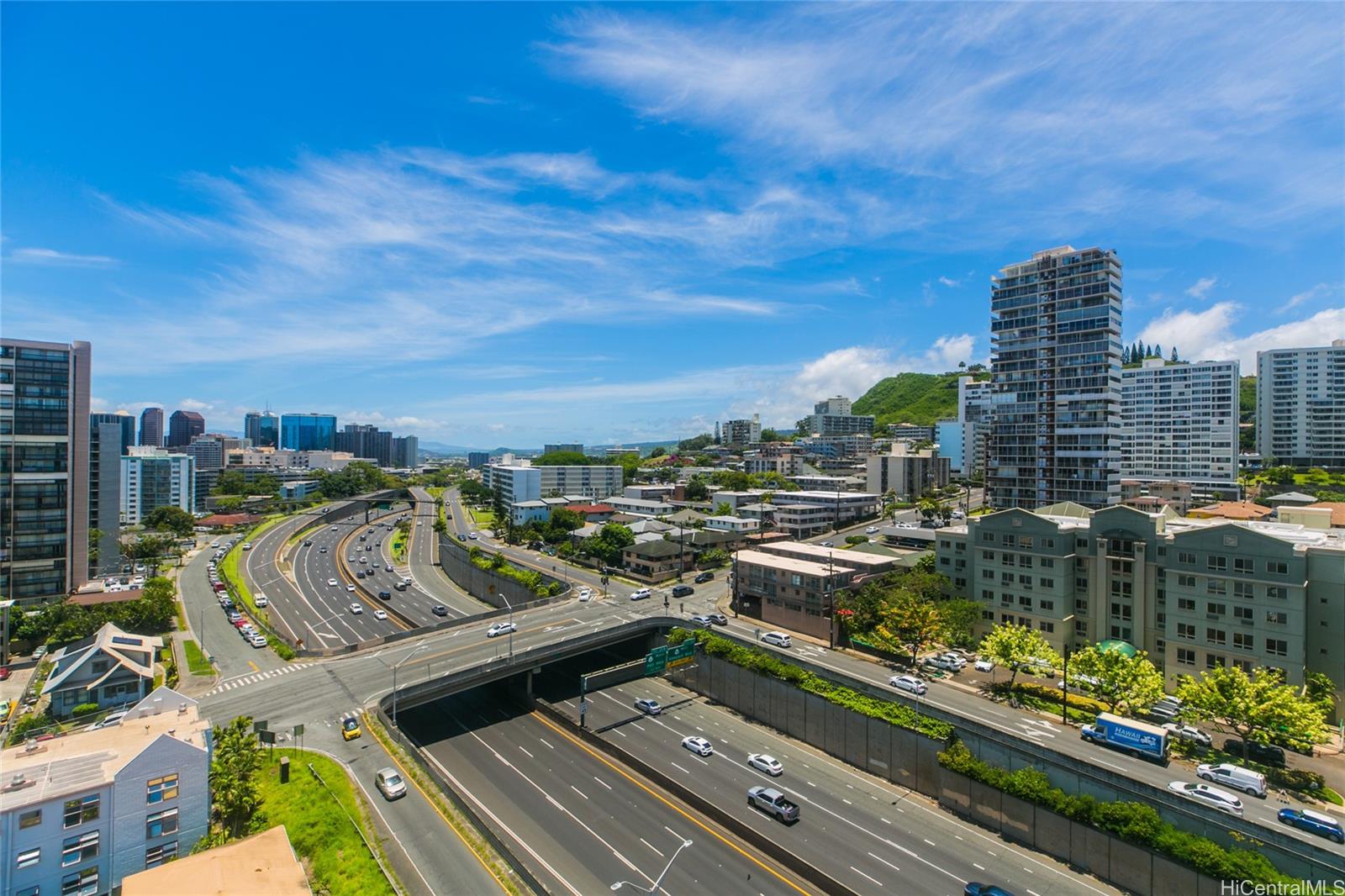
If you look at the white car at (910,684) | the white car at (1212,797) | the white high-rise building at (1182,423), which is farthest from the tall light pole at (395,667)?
the white high-rise building at (1182,423)

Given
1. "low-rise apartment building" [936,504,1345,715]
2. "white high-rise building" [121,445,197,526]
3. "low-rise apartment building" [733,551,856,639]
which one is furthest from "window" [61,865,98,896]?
"white high-rise building" [121,445,197,526]

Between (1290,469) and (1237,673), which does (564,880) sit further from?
(1290,469)

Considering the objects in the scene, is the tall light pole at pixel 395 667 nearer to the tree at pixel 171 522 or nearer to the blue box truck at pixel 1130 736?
the blue box truck at pixel 1130 736

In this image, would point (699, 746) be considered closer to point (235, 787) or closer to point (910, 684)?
point (910, 684)

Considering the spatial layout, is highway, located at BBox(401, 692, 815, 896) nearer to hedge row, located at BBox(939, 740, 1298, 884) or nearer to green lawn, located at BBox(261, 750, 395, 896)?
green lawn, located at BBox(261, 750, 395, 896)

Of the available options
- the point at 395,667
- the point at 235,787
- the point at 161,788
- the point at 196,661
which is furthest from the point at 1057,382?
the point at 196,661
